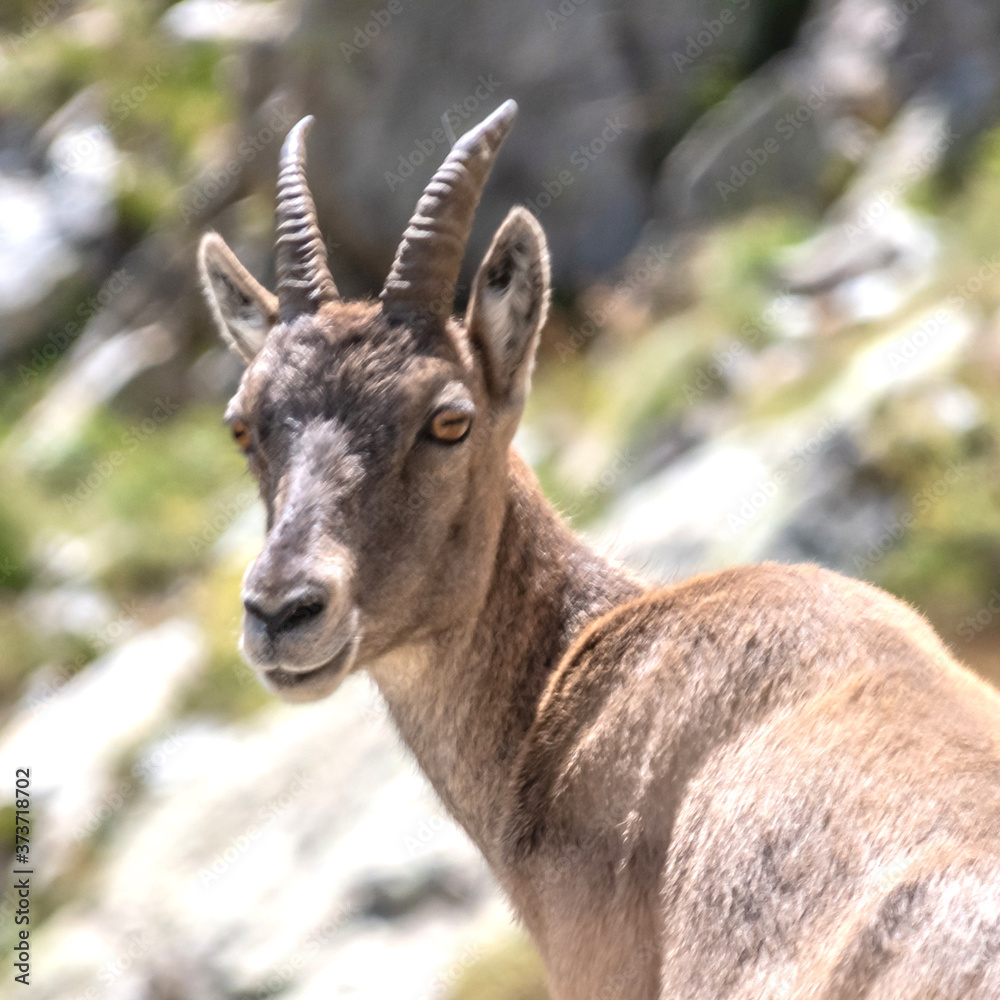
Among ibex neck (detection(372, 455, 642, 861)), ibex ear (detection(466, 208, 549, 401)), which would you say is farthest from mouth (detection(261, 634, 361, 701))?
ibex ear (detection(466, 208, 549, 401))

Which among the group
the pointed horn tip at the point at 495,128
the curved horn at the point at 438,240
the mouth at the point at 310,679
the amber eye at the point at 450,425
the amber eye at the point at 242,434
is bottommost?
the mouth at the point at 310,679

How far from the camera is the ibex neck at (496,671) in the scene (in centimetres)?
592

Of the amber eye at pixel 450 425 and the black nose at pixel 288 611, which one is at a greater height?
the amber eye at pixel 450 425

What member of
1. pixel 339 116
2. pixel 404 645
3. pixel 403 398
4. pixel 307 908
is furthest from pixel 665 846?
pixel 339 116

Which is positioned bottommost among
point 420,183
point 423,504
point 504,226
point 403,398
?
point 423,504

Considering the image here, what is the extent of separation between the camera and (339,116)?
2197 centimetres

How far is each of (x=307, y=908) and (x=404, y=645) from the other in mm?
5659

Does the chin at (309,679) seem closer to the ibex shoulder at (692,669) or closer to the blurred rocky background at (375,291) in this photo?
the ibex shoulder at (692,669)

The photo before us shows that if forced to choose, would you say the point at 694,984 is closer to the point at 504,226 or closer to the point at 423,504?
the point at 423,504

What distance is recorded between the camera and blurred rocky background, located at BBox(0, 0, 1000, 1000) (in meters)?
10.8

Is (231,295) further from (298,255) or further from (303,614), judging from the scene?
(303,614)

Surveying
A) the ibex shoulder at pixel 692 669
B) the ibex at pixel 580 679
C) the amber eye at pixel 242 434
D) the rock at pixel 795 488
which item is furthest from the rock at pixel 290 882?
the ibex shoulder at pixel 692 669

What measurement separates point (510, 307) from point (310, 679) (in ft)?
7.02

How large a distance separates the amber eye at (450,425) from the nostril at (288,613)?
1006 millimetres
